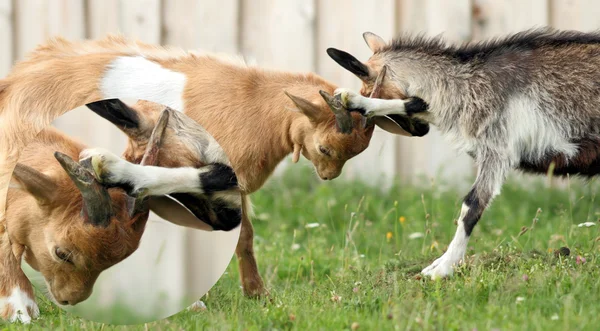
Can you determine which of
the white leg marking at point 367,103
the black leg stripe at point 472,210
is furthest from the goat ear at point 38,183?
the black leg stripe at point 472,210

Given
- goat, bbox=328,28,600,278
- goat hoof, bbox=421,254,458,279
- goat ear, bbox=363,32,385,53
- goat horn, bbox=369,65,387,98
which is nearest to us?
goat hoof, bbox=421,254,458,279

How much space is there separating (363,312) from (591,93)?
6.40 feet

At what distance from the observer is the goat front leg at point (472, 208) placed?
16.4ft

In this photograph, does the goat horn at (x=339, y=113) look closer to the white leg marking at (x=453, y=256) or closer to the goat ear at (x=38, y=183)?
the white leg marking at (x=453, y=256)

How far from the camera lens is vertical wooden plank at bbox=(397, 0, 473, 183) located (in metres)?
7.57

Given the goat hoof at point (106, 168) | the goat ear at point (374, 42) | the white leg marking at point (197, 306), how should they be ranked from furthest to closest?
the goat ear at point (374, 42), the white leg marking at point (197, 306), the goat hoof at point (106, 168)

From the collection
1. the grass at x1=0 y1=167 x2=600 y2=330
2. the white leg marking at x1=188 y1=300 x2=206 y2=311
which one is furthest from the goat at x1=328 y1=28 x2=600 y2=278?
the white leg marking at x1=188 y1=300 x2=206 y2=311

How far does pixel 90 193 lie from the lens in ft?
13.0

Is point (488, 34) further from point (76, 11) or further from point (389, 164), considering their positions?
point (76, 11)

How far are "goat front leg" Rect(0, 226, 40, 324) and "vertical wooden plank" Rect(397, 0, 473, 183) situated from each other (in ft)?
12.3

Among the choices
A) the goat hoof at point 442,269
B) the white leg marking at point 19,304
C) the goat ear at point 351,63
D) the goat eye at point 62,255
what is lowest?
the white leg marking at point 19,304

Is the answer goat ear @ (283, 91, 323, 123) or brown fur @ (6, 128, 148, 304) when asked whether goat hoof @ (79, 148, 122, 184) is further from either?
Result: goat ear @ (283, 91, 323, 123)

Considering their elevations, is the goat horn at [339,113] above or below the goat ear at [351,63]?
below

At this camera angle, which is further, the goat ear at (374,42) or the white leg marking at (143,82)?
the goat ear at (374,42)
